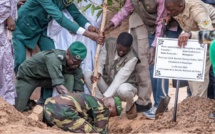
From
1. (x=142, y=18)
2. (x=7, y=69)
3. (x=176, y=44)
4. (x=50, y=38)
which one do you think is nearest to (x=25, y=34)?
(x=50, y=38)

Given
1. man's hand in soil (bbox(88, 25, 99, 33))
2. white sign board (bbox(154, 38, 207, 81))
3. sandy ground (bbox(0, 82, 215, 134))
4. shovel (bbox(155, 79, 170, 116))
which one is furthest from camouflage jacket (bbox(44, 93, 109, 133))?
man's hand in soil (bbox(88, 25, 99, 33))

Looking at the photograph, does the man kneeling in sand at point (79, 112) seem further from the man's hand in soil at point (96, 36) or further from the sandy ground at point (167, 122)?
the man's hand in soil at point (96, 36)

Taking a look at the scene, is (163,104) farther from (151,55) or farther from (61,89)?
(61,89)

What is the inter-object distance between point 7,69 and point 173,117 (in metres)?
2.20

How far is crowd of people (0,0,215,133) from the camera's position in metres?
7.57

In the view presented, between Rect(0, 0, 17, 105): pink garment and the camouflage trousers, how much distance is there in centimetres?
137

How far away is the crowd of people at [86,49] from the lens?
24.8 feet

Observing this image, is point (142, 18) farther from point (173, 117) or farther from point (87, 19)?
point (173, 117)

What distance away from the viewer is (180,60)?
6.54 metres

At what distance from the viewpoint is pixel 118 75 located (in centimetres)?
815

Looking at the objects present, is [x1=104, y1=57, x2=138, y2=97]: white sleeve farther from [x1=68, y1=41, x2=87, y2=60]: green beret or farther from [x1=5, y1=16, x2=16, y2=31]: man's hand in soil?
[x1=5, y1=16, x2=16, y2=31]: man's hand in soil

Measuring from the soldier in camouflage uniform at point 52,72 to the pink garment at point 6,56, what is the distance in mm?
430

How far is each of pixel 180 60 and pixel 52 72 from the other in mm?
1885

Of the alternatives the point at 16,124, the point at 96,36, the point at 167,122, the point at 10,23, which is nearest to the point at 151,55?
the point at 96,36
